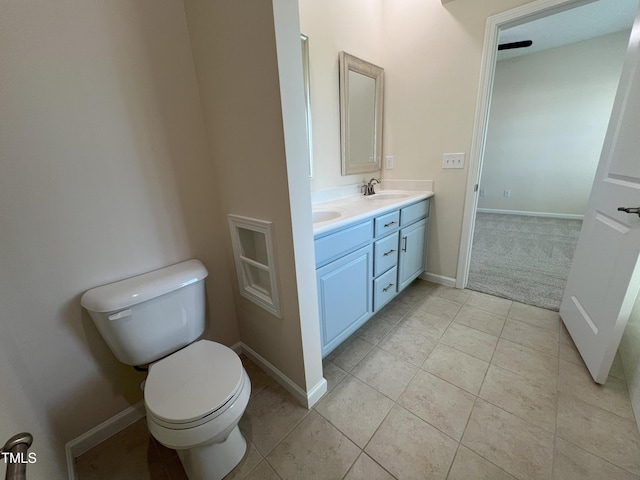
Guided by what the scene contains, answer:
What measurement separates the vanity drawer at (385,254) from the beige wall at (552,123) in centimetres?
397

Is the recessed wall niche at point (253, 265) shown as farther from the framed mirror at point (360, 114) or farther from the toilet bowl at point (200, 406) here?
the framed mirror at point (360, 114)

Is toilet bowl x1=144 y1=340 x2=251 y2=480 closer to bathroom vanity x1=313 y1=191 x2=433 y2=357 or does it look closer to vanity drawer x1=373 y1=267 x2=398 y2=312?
bathroom vanity x1=313 y1=191 x2=433 y2=357

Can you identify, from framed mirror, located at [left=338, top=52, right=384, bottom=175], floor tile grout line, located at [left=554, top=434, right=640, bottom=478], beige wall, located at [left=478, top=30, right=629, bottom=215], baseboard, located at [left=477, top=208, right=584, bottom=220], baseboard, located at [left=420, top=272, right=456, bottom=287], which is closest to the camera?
floor tile grout line, located at [left=554, top=434, right=640, bottom=478]

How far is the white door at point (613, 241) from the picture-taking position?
1.16 m

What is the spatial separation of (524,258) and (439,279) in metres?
1.21

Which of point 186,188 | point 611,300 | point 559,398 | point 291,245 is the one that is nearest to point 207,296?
point 186,188

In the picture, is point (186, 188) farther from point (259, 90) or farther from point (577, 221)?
point (577, 221)

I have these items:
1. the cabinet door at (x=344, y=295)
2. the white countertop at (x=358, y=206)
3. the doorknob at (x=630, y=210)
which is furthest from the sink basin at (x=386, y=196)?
the doorknob at (x=630, y=210)

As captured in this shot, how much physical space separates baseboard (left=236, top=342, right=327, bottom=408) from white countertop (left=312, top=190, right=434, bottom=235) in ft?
2.57

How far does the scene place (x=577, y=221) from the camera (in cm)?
401

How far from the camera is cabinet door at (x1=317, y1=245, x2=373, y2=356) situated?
4.45ft

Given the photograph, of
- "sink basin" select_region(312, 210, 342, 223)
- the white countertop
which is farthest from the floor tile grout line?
"sink basin" select_region(312, 210, 342, 223)

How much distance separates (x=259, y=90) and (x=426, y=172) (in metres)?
1.71

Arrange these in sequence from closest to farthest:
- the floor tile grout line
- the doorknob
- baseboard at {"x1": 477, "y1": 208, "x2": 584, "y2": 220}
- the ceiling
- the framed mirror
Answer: the floor tile grout line
the doorknob
the framed mirror
the ceiling
baseboard at {"x1": 477, "y1": 208, "x2": 584, "y2": 220}
